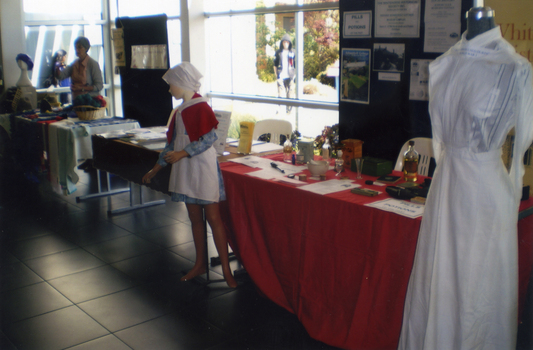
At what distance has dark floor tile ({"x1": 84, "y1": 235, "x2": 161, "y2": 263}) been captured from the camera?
3.60 m

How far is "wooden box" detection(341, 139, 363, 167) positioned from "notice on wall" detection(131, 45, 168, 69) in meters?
3.75

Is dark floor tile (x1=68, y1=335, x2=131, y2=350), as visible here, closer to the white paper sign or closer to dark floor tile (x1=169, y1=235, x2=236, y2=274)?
dark floor tile (x1=169, y1=235, x2=236, y2=274)

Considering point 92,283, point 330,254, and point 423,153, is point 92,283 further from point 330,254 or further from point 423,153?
point 423,153

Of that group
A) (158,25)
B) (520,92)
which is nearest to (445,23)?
(520,92)

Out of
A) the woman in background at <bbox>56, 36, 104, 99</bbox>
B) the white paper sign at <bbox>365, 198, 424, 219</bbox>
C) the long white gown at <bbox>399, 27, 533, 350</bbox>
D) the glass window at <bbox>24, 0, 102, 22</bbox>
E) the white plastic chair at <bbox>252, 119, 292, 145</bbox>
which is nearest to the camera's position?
the long white gown at <bbox>399, 27, 533, 350</bbox>

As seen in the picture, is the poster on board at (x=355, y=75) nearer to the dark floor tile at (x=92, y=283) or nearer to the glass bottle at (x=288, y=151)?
the glass bottle at (x=288, y=151)

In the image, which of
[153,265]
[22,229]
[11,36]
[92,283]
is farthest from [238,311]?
[11,36]

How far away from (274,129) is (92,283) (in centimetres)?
194

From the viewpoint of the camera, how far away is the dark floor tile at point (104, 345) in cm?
243

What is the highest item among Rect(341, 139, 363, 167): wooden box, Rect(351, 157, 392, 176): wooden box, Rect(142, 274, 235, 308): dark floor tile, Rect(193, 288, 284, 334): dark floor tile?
Rect(341, 139, 363, 167): wooden box

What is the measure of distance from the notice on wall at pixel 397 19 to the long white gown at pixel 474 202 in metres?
1.42

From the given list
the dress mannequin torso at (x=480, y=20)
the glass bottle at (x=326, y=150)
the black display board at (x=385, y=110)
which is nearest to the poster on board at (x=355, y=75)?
the black display board at (x=385, y=110)

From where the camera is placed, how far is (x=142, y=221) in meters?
4.39

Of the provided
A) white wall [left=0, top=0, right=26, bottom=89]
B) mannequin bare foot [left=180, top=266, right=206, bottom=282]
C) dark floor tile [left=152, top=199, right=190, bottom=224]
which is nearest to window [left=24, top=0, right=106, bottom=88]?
white wall [left=0, top=0, right=26, bottom=89]
